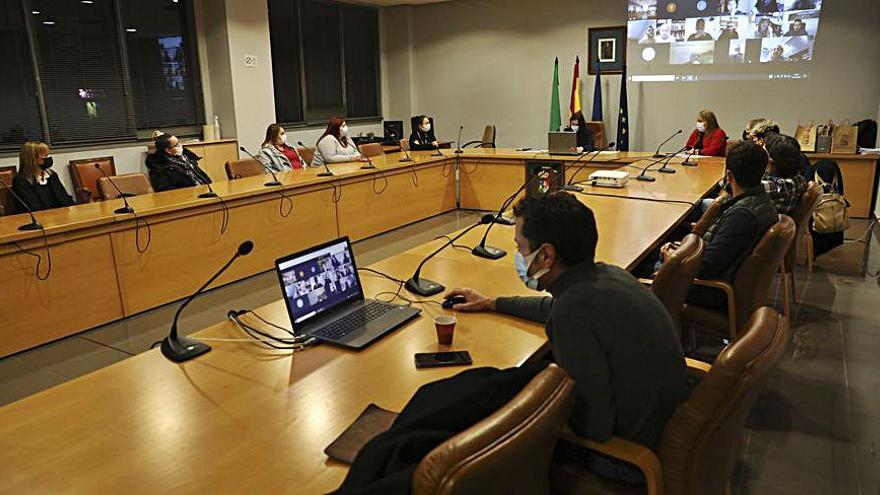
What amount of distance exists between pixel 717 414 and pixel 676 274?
0.83 meters

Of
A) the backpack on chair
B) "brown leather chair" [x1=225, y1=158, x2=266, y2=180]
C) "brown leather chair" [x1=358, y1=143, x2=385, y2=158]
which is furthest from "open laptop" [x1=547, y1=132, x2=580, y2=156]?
"brown leather chair" [x1=225, y1=158, x2=266, y2=180]

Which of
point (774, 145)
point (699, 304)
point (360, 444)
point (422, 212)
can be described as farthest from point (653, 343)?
point (422, 212)

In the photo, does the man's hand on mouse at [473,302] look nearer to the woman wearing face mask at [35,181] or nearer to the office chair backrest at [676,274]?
the office chair backrest at [676,274]

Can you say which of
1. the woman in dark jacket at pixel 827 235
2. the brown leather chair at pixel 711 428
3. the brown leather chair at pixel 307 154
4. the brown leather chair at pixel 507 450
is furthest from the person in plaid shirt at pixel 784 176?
the brown leather chair at pixel 307 154

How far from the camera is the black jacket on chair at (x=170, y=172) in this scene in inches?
193

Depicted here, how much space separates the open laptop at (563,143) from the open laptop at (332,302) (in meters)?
4.53

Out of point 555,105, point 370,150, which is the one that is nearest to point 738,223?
point 370,150

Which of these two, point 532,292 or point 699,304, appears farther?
point 699,304

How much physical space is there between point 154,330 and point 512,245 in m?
2.17

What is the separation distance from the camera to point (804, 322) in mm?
3512

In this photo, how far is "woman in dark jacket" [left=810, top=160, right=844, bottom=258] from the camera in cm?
439

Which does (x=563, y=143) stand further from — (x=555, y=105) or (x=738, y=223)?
(x=738, y=223)

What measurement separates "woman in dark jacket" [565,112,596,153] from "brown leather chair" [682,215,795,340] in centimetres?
429

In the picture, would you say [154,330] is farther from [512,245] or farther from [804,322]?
[804,322]
